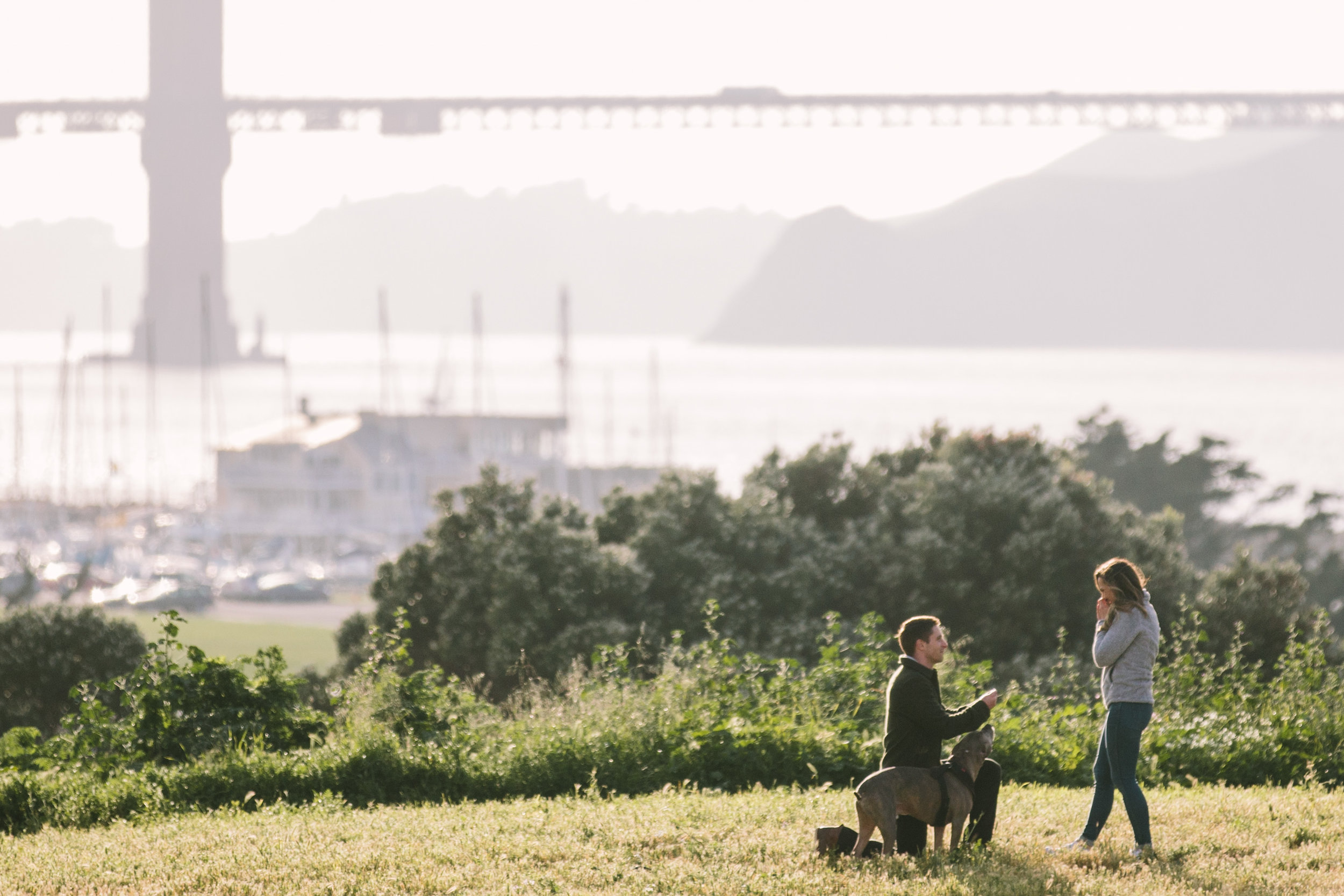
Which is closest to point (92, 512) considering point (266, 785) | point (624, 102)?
point (624, 102)

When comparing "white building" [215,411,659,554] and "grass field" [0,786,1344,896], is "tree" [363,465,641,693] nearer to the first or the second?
"grass field" [0,786,1344,896]

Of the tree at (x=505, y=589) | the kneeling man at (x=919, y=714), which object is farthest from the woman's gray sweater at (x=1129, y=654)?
the tree at (x=505, y=589)

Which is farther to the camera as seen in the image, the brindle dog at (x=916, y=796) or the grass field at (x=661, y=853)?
the brindle dog at (x=916, y=796)

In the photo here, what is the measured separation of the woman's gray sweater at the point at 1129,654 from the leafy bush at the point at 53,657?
42.1ft

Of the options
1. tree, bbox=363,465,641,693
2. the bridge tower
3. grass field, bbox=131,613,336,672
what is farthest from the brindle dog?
the bridge tower

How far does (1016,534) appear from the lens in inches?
659

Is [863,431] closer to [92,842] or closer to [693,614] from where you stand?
[693,614]

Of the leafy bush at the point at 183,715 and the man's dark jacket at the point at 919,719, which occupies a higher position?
the man's dark jacket at the point at 919,719

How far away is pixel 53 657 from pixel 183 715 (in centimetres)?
875

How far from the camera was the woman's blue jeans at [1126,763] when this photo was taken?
599cm

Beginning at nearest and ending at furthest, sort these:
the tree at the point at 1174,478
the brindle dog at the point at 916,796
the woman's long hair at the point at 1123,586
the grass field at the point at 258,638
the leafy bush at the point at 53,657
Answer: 1. the brindle dog at the point at 916,796
2. the woman's long hair at the point at 1123,586
3. the leafy bush at the point at 53,657
4. the tree at the point at 1174,478
5. the grass field at the point at 258,638

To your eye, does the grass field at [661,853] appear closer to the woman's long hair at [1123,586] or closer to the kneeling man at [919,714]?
the kneeling man at [919,714]

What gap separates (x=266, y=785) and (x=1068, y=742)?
4472 millimetres

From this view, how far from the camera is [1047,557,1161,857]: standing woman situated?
19.3ft
